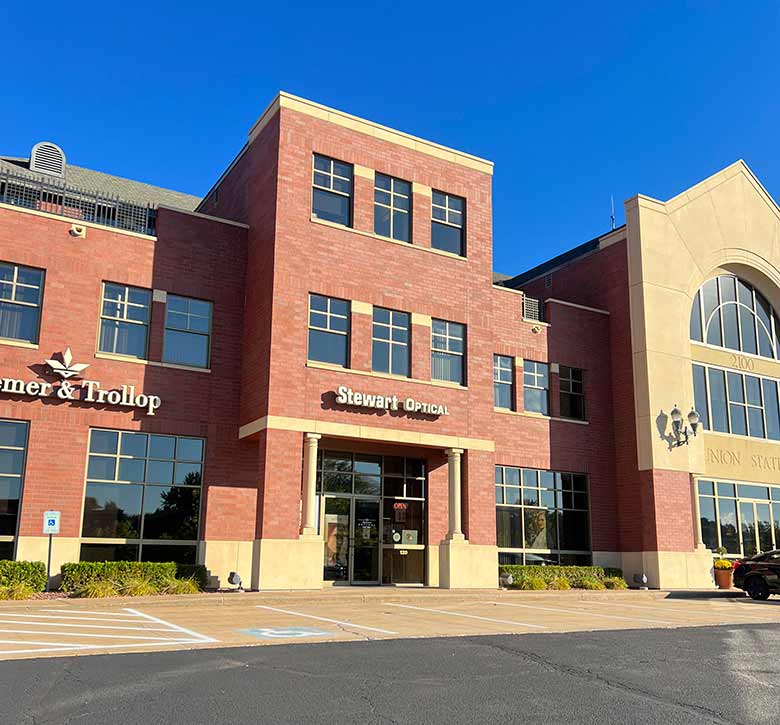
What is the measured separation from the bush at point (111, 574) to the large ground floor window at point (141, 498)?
137 cm

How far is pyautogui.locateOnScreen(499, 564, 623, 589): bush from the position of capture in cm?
2447

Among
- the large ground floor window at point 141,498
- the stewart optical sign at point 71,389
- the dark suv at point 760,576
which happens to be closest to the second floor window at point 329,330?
the large ground floor window at point 141,498

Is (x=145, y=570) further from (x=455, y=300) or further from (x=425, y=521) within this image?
(x=455, y=300)

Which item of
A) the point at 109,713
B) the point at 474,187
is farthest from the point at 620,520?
the point at 109,713

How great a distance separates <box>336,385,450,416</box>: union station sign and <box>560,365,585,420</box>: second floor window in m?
6.44

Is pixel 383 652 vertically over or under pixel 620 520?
under

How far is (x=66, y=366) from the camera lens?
67.1ft

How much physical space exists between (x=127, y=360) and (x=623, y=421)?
1638 centimetres

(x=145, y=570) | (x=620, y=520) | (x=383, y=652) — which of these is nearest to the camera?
(x=383, y=652)

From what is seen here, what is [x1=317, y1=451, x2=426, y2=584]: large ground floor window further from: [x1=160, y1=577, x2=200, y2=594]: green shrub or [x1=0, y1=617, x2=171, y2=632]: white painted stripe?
[x1=0, y1=617, x2=171, y2=632]: white painted stripe

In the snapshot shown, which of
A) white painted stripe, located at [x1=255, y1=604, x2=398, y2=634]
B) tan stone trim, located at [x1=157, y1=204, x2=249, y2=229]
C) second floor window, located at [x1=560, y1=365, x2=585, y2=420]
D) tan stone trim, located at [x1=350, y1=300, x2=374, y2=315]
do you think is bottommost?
white painted stripe, located at [x1=255, y1=604, x2=398, y2=634]

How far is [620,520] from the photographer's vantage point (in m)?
28.1

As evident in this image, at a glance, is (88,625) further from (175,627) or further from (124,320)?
(124,320)

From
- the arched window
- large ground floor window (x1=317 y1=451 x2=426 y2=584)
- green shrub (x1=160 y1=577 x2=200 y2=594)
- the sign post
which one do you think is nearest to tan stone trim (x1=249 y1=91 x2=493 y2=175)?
large ground floor window (x1=317 y1=451 x2=426 y2=584)
